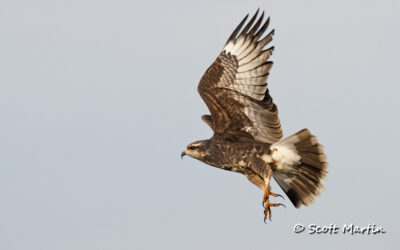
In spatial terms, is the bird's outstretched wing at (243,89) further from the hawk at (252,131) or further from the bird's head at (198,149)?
the bird's head at (198,149)

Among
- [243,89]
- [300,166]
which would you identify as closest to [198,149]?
[243,89]

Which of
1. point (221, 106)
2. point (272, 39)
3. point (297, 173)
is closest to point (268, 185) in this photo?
point (297, 173)

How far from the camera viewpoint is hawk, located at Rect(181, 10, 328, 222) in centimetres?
941

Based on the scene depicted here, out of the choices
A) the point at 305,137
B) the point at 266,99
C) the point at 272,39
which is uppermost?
the point at 272,39

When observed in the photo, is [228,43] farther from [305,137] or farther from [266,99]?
[305,137]

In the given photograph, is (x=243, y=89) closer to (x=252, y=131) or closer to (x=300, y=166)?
(x=252, y=131)

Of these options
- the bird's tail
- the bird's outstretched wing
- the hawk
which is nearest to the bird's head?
the hawk

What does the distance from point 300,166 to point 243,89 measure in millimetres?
1447

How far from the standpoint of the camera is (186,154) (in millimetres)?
10102

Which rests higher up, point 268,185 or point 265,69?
point 265,69

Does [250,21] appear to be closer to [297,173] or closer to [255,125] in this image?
[255,125]

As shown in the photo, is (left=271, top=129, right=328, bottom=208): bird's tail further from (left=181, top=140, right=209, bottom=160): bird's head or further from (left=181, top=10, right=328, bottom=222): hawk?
(left=181, top=140, right=209, bottom=160): bird's head

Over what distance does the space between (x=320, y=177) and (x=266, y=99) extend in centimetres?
141

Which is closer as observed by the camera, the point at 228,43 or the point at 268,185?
the point at 268,185
